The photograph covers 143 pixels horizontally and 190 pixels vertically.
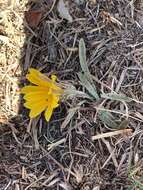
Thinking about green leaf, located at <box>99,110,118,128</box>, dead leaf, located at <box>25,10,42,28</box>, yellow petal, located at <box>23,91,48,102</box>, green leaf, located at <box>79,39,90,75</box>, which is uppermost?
dead leaf, located at <box>25,10,42,28</box>

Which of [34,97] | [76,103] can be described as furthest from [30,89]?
[76,103]

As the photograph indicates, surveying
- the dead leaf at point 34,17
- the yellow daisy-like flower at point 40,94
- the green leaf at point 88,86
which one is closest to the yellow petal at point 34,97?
the yellow daisy-like flower at point 40,94

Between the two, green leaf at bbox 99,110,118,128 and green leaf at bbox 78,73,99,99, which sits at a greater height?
green leaf at bbox 78,73,99,99

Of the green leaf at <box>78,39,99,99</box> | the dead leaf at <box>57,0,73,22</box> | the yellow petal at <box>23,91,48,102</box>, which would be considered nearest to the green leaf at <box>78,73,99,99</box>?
the green leaf at <box>78,39,99,99</box>

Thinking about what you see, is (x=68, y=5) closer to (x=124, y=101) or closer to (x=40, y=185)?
(x=124, y=101)

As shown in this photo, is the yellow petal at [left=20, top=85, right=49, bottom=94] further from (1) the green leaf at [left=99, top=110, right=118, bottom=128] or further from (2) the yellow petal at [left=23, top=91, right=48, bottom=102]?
(1) the green leaf at [left=99, top=110, right=118, bottom=128]

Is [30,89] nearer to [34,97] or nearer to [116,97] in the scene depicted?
[34,97]
